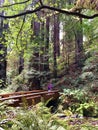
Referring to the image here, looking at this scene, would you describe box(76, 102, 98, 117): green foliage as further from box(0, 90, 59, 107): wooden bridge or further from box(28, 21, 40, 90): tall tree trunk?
box(28, 21, 40, 90): tall tree trunk

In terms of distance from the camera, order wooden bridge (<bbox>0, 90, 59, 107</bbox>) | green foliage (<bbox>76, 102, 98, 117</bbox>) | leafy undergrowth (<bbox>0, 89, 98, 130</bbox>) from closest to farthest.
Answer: leafy undergrowth (<bbox>0, 89, 98, 130</bbox>)
wooden bridge (<bbox>0, 90, 59, 107</bbox>)
green foliage (<bbox>76, 102, 98, 117</bbox>)

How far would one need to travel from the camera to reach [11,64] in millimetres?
20969

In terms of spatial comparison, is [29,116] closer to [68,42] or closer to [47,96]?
[47,96]

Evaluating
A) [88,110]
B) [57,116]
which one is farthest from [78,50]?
[57,116]

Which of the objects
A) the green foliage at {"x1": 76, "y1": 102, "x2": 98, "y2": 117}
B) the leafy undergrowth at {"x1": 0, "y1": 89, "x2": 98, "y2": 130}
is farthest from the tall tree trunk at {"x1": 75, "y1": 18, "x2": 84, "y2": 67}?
the green foliage at {"x1": 76, "y1": 102, "x2": 98, "y2": 117}

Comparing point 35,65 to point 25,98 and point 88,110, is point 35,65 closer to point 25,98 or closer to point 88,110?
point 88,110

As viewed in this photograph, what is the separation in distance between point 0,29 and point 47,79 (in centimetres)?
388

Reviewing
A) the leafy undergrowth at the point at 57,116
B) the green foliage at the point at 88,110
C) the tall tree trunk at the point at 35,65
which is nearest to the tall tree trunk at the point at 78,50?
the tall tree trunk at the point at 35,65

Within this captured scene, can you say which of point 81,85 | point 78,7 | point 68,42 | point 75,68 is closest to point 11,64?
point 68,42

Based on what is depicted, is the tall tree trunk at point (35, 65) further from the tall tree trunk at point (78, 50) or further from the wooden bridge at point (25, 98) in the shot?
the wooden bridge at point (25, 98)

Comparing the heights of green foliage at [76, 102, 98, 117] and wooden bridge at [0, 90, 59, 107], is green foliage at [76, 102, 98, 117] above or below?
below

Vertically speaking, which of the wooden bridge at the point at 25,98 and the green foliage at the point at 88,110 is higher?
the wooden bridge at the point at 25,98

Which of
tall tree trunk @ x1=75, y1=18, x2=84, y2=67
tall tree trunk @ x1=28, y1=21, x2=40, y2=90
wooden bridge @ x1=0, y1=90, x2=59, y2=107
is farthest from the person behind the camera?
tall tree trunk @ x1=75, y1=18, x2=84, y2=67

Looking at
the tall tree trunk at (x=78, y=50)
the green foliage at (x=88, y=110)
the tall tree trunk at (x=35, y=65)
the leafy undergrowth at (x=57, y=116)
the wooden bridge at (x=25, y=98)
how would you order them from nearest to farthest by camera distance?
the leafy undergrowth at (x=57, y=116), the wooden bridge at (x=25, y=98), the green foliage at (x=88, y=110), the tall tree trunk at (x=35, y=65), the tall tree trunk at (x=78, y=50)
